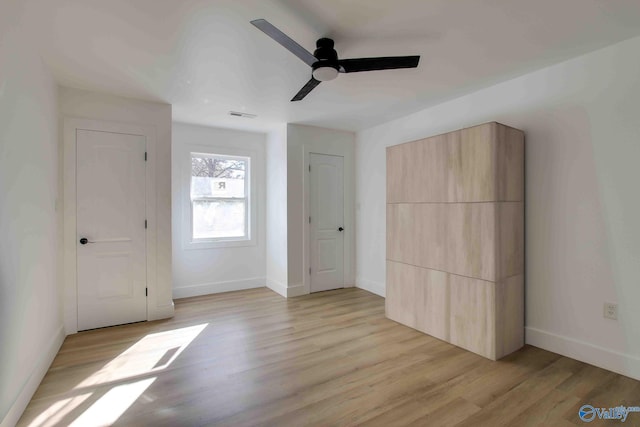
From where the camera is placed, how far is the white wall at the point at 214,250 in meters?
4.41

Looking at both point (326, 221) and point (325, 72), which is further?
point (326, 221)

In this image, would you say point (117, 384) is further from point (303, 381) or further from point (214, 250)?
point (214, 250)

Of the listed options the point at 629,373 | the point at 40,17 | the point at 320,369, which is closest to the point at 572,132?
the point at 629,373

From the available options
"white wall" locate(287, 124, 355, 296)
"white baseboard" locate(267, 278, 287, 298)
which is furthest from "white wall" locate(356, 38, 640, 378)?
"white baseboard" locate(267, 278, 287, 298)

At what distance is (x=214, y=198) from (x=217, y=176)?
13.7 inches

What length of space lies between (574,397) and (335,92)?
321 cm

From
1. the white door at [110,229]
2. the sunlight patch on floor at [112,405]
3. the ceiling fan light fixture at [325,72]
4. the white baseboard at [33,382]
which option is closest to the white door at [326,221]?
the white door at [110,229]

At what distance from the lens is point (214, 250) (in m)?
4.69

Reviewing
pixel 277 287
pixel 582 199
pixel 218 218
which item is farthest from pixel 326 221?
pixel 582 199

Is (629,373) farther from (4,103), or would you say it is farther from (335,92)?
(4,103)

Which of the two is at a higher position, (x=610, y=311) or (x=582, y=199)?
(x=582, y=199)

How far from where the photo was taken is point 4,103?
1803 mm

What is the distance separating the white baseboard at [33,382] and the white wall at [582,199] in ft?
13.0

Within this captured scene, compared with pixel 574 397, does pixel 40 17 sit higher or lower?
higher
